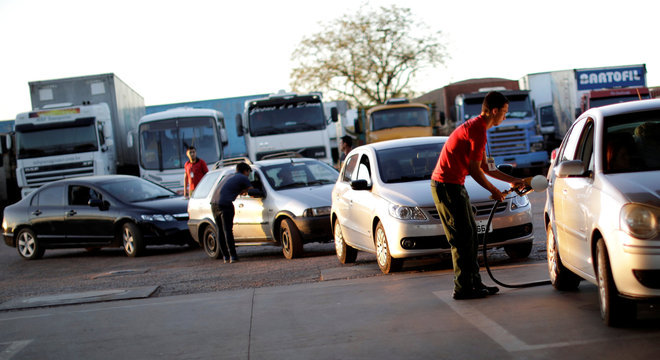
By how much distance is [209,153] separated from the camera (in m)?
26.3

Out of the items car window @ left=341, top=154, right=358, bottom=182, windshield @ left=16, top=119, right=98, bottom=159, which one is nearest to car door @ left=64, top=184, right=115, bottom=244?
car window @ left=341, top=154, right=358, bottom=182

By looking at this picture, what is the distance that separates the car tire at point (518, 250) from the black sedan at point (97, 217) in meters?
7.83

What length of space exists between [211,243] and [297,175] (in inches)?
76.5

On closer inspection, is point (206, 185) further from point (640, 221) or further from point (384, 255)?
point (640, 221)

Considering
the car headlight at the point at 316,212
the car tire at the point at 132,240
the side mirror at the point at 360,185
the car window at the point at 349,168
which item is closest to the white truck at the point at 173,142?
the car tire at the point at 132,240

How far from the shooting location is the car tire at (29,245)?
718 inches

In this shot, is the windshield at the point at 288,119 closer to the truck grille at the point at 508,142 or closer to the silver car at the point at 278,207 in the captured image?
the truck grille at the point at 508,142

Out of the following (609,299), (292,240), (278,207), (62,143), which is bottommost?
(292,240)

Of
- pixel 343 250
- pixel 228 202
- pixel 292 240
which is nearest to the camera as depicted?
pixel 343 250

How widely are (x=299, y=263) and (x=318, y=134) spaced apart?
13385mm

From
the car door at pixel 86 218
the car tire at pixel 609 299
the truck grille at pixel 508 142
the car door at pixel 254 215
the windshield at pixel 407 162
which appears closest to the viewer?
the car tire at pixel 609 299

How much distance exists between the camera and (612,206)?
18.8 feet

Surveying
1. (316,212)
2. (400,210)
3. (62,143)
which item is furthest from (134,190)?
(400,210)

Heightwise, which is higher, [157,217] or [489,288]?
[157,217]
